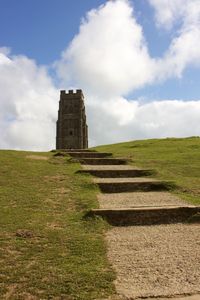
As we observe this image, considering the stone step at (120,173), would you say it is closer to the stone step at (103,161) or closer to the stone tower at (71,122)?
the stone step at (103,161)

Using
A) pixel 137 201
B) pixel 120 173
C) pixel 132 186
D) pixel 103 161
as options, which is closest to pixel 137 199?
pixel 137 201

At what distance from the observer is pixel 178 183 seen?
14195 mm

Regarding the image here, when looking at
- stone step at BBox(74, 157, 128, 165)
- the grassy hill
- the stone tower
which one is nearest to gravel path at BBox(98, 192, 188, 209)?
the grassy hill

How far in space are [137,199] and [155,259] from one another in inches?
198

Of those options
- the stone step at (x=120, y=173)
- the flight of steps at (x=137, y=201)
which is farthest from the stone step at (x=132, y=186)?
the stone step at (x=120, y=173)

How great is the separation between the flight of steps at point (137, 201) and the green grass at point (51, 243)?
50cm

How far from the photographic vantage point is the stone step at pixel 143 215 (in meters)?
9.90

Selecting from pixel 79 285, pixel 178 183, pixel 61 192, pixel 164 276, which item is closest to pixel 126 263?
pixel 164 276

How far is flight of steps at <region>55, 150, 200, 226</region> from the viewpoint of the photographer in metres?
9.96

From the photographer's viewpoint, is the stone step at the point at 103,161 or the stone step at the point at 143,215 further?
the stone step at the point at 103,161

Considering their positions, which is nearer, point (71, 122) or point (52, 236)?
point (52, 236)

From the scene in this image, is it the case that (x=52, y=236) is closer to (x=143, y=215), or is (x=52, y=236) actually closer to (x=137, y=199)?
(x=143, y=215)

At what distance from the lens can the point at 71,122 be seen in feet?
229

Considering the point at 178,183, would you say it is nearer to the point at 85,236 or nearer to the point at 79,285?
the point at 85,236
